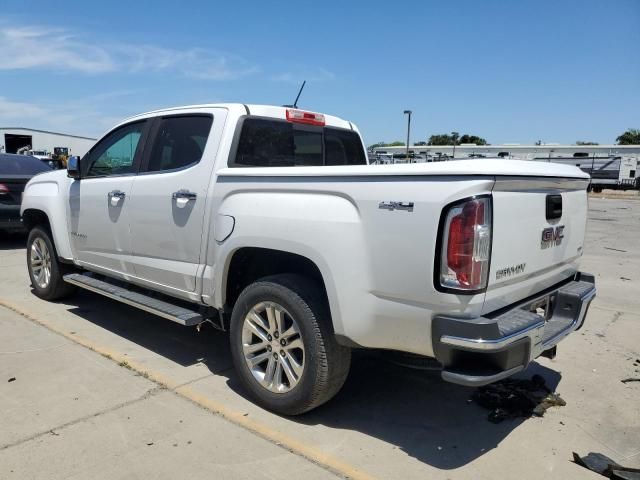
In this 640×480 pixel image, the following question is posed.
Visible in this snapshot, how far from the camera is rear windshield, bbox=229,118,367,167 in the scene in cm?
405

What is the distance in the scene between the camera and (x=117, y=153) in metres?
5.02

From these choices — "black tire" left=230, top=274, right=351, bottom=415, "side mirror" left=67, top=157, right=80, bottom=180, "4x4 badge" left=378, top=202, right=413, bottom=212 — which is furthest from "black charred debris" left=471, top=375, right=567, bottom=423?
"side mirror" left=67, top=157, right=80, bottom=180

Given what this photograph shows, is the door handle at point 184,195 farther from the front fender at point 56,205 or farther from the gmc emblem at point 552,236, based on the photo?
the gmc emblem at point 552,236

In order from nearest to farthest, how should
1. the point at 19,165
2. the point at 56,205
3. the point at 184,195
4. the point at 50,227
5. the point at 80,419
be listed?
1. the point at 80,419
2. the point at 184,195
3. the point at 56,205
4. the point at 50,227
5. the point at 19,165

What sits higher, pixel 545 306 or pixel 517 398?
pixel 545 306

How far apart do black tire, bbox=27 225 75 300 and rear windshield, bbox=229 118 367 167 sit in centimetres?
301

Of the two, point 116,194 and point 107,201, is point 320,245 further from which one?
point 107,201

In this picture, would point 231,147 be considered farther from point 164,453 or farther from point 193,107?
point 164,453

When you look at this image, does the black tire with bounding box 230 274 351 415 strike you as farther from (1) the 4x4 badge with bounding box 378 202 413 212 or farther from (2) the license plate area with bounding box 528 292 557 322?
(2) the license plate area with bounding box 528 292 557 322

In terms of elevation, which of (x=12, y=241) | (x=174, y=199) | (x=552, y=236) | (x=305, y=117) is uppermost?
(x=305, y=117)

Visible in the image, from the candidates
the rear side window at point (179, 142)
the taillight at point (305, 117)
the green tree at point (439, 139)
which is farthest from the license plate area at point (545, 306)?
the green tree at point (439, 139)

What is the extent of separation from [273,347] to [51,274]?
3666 mm

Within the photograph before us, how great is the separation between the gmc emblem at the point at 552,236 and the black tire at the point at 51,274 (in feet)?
16.2

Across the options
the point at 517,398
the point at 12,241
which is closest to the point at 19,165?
the point at 12,241
